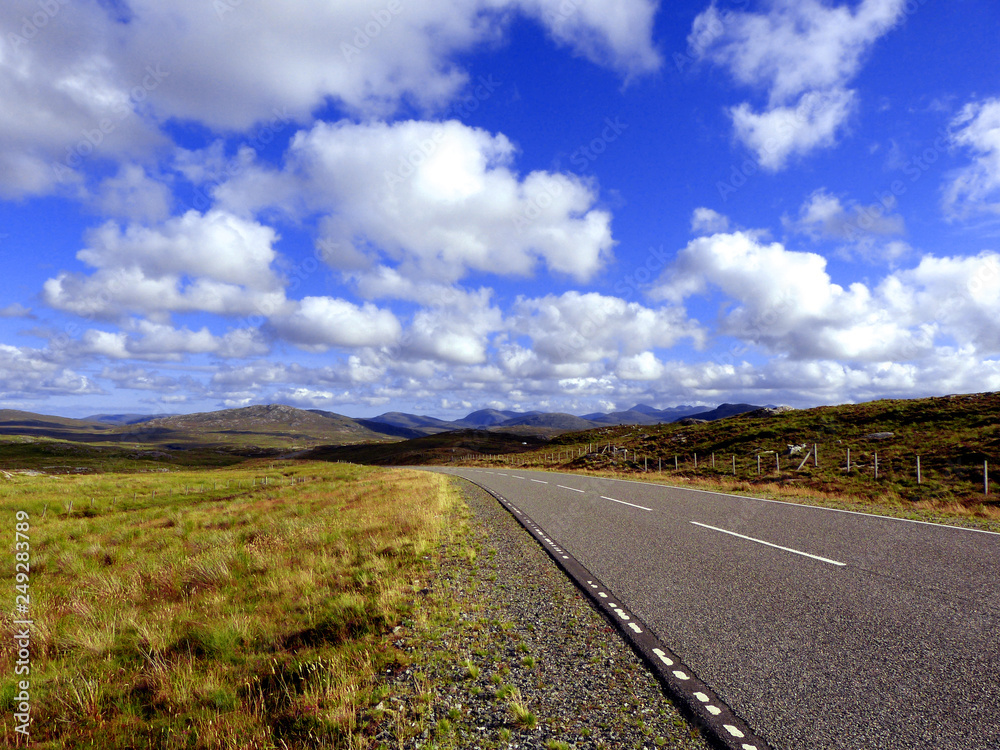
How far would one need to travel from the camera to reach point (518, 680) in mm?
4469

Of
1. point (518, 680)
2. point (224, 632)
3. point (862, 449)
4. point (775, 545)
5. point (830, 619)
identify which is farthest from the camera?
point (862, 449)

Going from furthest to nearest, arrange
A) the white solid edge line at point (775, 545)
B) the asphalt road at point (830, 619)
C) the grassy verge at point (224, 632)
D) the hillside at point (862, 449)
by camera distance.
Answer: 1. the hillside at point (862, 449)
2. the white solid edge line at point (775, 545)
3. the grassy verge at point (224, 632)
4. the asphalt road at point (830, 619)

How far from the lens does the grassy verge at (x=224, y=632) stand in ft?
15.0

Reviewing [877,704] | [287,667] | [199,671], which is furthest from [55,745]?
[877,704]

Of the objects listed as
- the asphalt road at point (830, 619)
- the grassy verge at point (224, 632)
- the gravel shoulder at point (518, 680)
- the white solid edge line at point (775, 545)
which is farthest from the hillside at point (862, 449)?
the grassy verge at point (224, 632)

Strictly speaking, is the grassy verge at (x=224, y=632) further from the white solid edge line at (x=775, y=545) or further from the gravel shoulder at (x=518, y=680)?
the white solid edge line at (x=775, y=545)

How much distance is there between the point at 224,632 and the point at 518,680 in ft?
14.9

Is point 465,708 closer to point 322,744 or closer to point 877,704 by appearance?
point 322,744

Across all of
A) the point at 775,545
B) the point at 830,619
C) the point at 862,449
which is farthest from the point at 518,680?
the point at 862,449

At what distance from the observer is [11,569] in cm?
1276

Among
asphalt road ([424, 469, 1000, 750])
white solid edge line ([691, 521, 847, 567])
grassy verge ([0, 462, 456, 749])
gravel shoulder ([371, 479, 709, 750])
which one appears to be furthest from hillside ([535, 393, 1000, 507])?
grassy verge ([0, 462, 456, 749])

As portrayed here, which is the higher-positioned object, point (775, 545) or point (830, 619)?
point (830, 619)

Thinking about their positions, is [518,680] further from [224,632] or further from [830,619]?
[224,632]

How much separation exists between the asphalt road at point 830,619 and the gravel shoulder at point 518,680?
66 centimetres
